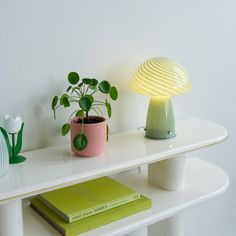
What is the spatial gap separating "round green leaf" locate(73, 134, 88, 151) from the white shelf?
186 millimetres

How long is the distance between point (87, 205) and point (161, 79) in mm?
352

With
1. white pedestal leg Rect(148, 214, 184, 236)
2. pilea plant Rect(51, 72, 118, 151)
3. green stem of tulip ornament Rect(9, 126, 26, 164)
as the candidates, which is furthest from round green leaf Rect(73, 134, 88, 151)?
white pedestal leg Rect(148, 214, 184, 236)

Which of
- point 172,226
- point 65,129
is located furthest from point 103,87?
point 172,226

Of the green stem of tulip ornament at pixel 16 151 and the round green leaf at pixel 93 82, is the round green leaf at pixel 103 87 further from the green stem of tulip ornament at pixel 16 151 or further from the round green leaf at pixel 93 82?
the green stem of tulip ornament at pixel 16 151

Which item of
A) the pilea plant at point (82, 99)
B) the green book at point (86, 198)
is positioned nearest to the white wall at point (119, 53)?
the pilea plant at point (82, 99)

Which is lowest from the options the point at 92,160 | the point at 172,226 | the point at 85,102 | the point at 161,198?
the point at 172,226

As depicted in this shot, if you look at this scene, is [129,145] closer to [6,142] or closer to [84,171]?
[84,171]

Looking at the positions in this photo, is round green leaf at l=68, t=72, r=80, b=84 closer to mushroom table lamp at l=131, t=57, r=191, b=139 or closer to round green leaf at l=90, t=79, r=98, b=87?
round green leaf at l=90, t=79, r=98, b=87

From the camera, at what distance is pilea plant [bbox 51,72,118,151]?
0.86m

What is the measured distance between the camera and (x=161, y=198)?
1020 millimetres

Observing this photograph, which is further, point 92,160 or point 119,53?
point 119,53

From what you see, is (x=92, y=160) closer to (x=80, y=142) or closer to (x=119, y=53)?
(x=80, y=142)

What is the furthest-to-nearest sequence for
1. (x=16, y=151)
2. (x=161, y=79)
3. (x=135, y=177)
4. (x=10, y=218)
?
(x=135, y=177) → (x=161, y=79) → (x=16, y=151) → (x=10, y=218)

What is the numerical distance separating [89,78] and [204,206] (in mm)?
714
